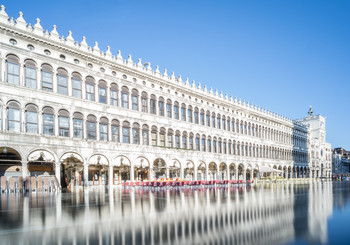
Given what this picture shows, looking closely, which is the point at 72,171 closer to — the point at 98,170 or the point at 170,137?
the point at 98,170

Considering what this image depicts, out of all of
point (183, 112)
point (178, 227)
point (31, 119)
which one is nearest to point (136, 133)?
point (183, 112)

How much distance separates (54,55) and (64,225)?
25595mm

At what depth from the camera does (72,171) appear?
33.9m

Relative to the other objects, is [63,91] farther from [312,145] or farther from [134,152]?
[312,145]

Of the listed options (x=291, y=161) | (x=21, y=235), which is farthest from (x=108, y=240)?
(x=291, y=161)

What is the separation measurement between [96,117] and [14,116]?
844 cm

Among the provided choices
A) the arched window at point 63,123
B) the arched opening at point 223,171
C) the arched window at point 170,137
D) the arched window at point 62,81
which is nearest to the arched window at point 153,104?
the arched window at point 170,137

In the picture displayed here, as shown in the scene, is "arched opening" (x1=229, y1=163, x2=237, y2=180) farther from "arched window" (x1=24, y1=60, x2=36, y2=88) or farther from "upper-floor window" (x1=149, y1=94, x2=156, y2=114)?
"arched window" (x1=24, y1=60, x2=36, y2=88)

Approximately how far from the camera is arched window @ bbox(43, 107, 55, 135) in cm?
2958

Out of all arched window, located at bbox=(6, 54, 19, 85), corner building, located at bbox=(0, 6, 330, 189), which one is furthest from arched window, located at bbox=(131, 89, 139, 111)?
arched window, located at bbox=(6, 54, 19, 85)

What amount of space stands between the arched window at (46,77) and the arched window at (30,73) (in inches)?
31.8

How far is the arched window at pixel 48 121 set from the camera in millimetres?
29578

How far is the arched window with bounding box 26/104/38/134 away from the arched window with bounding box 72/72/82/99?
456cm

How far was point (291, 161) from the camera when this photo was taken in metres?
75.5
